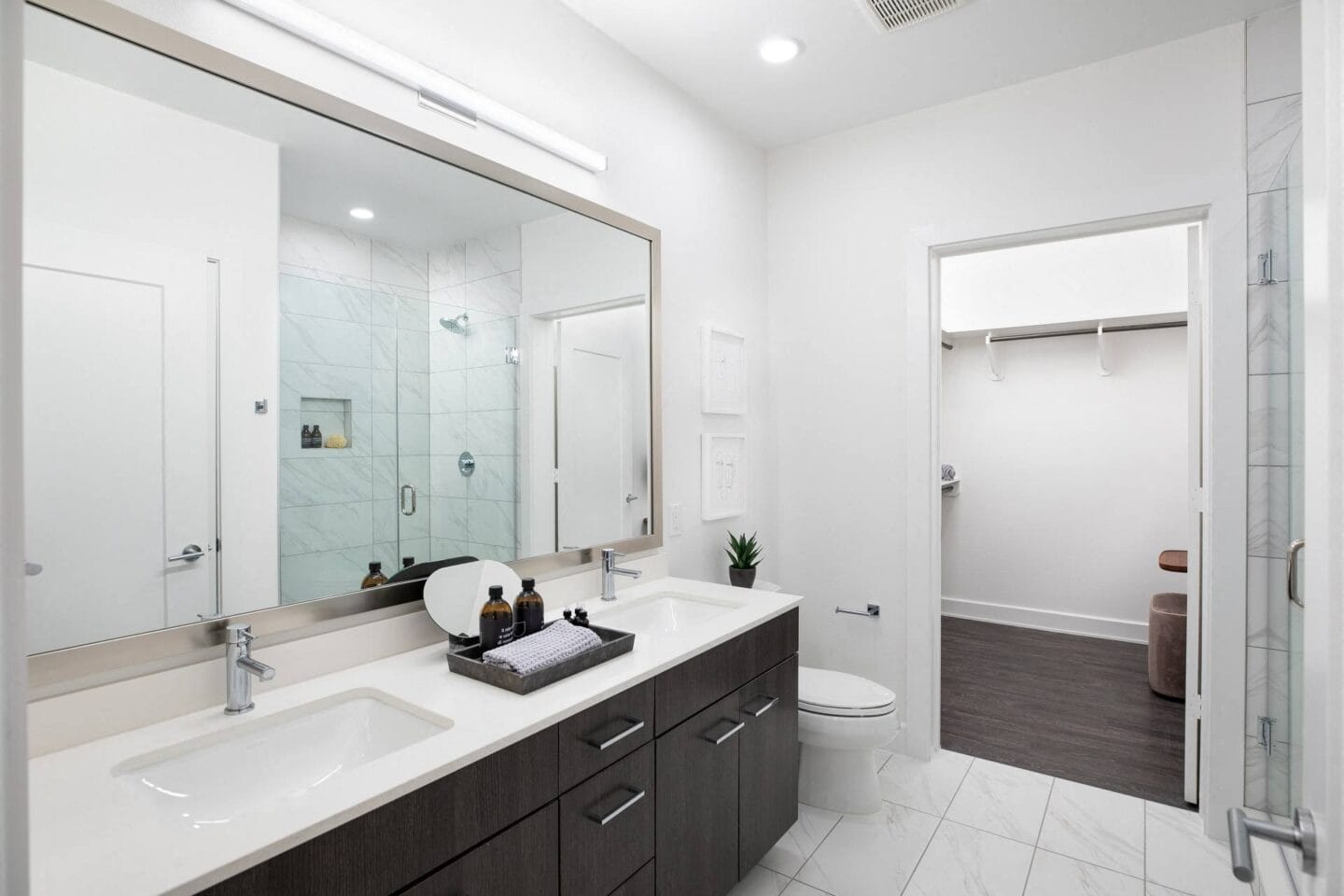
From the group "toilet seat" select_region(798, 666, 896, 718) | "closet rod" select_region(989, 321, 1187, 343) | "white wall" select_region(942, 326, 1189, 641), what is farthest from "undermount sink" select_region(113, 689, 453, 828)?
"white wall" select_region(942, 326, 1189, 641)

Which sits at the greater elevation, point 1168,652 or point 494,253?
point 494,253

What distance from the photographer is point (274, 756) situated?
1197mm

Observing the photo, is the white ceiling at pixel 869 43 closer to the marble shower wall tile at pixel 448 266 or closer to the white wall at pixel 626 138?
the white wall at pixel 626 138

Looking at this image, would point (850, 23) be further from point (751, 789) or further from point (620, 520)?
point (751, 789)

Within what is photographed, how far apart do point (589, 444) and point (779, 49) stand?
149cm

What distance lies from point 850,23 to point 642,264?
1000 millimetres

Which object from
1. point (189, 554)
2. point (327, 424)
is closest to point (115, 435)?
point (189, 554)

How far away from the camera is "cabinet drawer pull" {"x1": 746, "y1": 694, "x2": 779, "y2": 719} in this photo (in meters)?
1.86

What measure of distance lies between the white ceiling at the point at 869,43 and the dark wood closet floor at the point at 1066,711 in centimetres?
260

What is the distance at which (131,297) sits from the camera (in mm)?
1176

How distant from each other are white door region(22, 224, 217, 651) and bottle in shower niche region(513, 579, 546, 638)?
612 mm

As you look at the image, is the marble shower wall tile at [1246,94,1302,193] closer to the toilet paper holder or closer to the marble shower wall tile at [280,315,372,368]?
the toilet paper holder

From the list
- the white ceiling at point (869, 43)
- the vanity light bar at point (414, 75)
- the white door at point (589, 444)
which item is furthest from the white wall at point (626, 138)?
the white door at point (589, 444)

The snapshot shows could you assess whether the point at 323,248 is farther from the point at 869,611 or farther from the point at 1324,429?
the point at 869,611
